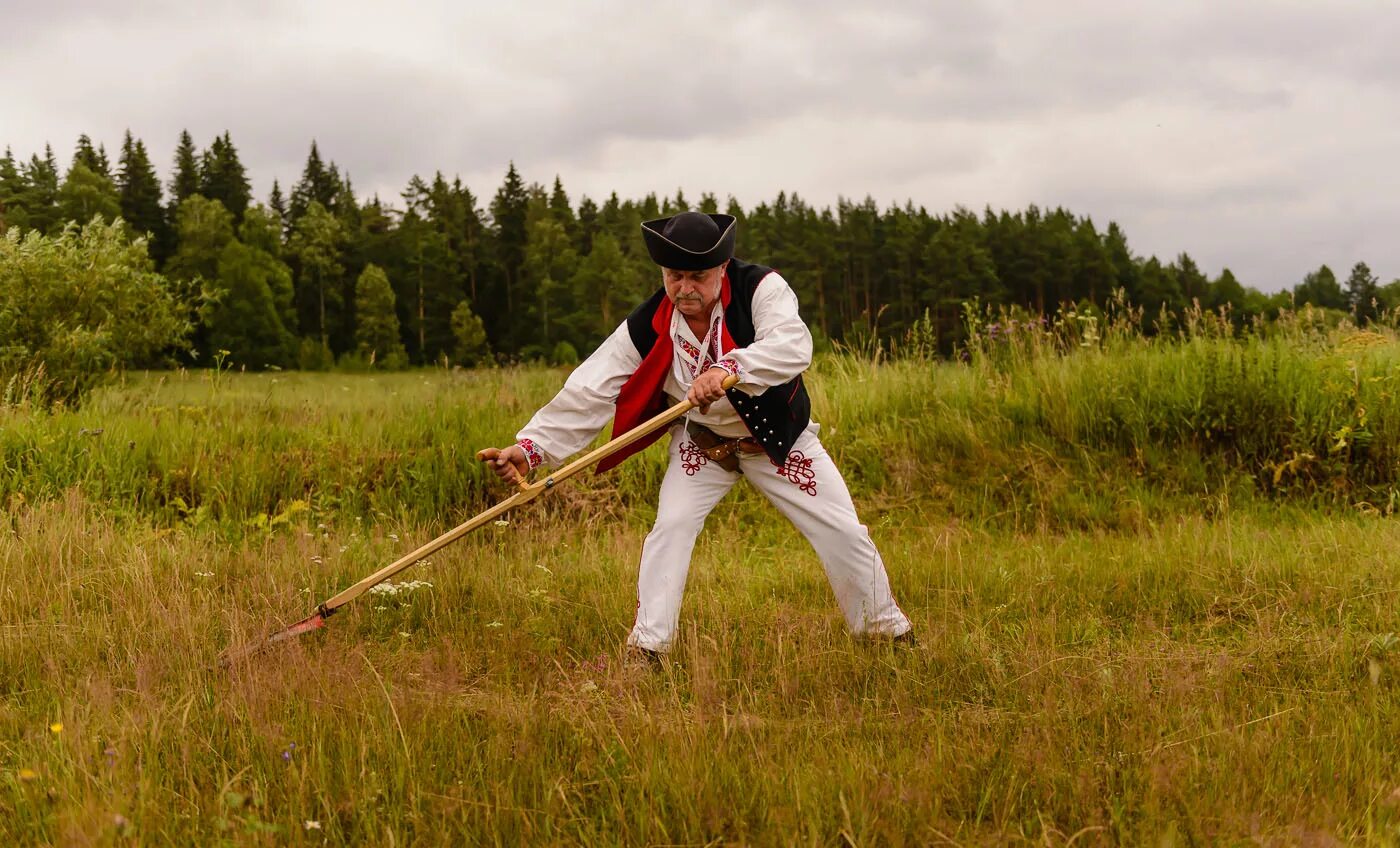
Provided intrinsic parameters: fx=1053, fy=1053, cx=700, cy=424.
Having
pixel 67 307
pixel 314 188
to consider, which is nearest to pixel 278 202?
pixel 314 188

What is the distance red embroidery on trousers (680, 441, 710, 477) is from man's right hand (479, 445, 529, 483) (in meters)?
0.66

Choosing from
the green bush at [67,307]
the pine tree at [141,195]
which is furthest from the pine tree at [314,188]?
the green bush at [67,307]

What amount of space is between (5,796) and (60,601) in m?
2.10

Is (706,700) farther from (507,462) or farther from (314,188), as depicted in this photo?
(314,188)

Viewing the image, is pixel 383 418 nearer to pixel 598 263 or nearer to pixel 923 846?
pixel 923 846

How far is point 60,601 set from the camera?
16.0 ft

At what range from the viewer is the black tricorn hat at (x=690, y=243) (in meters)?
4.11

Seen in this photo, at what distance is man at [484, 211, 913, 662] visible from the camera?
4172 mm

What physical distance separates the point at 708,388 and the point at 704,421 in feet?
1.48

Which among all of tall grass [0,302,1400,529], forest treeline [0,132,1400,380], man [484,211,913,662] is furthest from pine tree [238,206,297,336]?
man [484,211,913,662]

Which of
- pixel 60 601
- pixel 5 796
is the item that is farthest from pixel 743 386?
pixel 60 601

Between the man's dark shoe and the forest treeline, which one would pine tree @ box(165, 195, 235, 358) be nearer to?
the forest treeline

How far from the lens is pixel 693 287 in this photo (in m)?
4.22

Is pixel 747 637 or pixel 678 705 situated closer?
pixel 678 705
